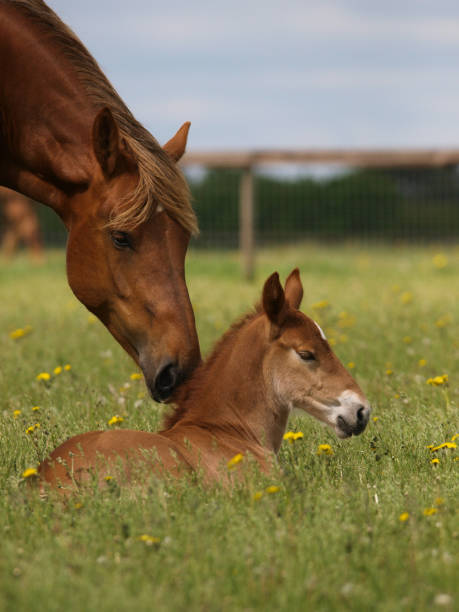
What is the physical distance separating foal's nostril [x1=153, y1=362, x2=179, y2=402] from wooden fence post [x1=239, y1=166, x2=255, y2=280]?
893 centimetres

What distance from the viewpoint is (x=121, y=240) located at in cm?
362

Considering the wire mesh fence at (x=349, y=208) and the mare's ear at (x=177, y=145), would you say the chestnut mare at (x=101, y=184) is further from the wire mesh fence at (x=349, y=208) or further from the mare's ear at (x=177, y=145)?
the wire mesh fence at (x=349, y=208)

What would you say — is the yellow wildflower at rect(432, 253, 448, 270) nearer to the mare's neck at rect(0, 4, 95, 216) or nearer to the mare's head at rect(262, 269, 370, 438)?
the mare's head at rect(262, 269, 370, 438)

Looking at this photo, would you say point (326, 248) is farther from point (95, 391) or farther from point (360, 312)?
point (95, 391)

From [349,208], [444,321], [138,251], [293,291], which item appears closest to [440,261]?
[349,208]

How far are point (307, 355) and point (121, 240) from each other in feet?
3.07

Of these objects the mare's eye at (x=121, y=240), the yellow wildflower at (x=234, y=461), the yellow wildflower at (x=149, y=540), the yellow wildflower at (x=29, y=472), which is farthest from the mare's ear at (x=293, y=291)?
the yellow wildflower at (x=149, y=540)

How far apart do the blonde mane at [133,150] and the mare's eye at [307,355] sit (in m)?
0.71

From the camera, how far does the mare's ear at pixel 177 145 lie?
13.8ft

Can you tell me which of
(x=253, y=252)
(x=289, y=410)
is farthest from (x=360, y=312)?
(x=289, y=410)

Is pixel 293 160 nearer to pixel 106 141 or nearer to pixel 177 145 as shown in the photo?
pixel 177 145

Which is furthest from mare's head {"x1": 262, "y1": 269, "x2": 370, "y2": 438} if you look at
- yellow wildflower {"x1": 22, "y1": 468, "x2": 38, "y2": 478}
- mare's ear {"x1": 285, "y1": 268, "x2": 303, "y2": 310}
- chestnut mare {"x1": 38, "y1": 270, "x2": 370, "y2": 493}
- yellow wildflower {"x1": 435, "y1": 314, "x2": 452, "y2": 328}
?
yellow wildflower {"x1": 435, "y1": 314, "x2": 452, "y2": 328}

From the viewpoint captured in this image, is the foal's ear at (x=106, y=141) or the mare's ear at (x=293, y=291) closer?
the foal's ear at (x=106, y=141)

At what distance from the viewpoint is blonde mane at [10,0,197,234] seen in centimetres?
356
